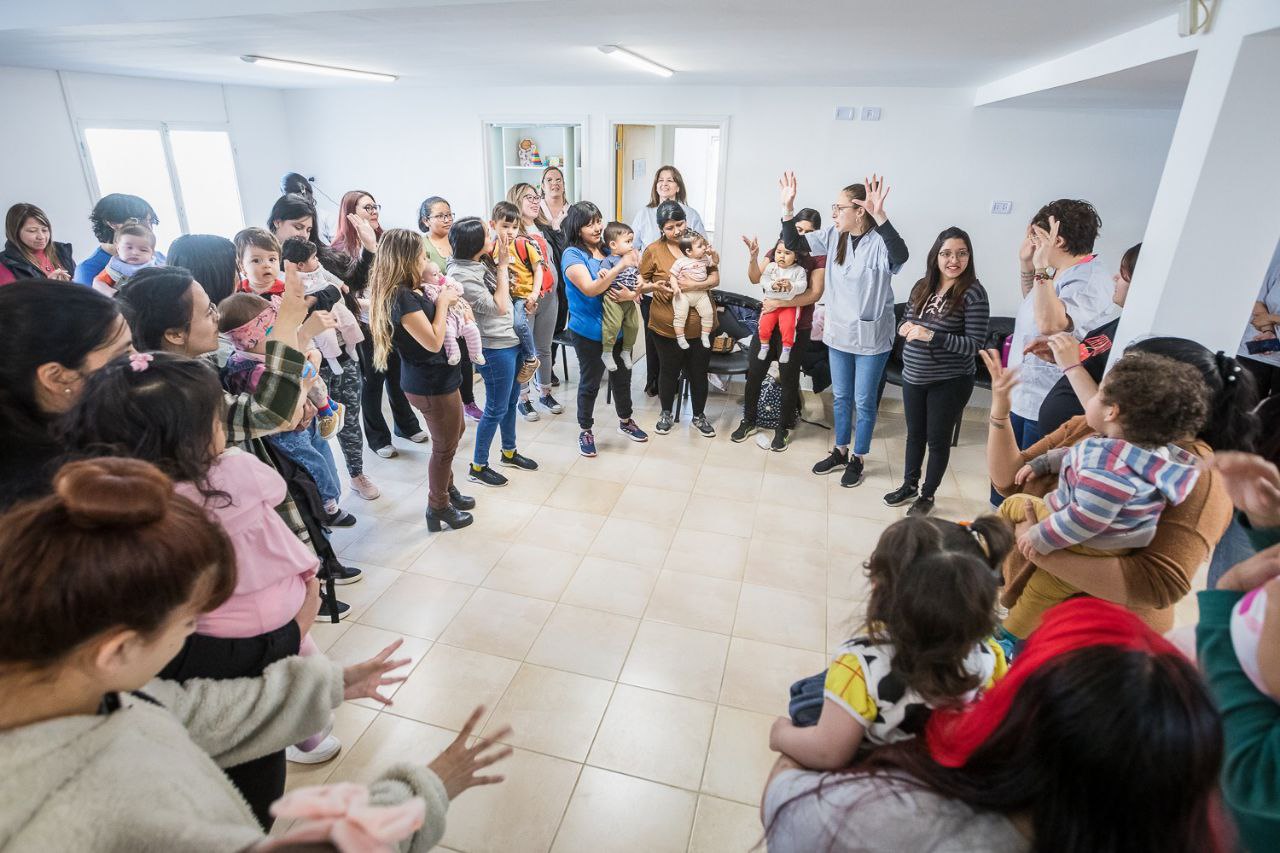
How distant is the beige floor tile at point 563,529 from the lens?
3473mm

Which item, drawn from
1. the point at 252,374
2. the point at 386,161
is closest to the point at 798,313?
the point at 252,374

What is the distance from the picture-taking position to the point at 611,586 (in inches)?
124

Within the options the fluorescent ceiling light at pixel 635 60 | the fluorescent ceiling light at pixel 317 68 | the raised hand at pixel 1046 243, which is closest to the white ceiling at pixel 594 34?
→ the fluorescent ceiling light at pixel 635 60

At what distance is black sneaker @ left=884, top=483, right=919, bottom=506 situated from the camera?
394cm

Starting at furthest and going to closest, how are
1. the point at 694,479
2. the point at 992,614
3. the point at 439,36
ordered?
the point at 694,479 < the point at 439,36 < the point at 992,614

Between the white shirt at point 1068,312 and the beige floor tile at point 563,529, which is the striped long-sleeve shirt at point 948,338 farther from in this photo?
the beige floor tile at point 563,529

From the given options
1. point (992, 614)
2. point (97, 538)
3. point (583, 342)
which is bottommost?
point (583, 342)

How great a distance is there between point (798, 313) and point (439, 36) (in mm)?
2669

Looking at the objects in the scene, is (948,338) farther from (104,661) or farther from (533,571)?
(104,661)

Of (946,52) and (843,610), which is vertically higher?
(946,52)

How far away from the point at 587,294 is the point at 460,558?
5.90ft

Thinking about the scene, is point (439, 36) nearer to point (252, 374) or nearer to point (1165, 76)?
point (252, 374)

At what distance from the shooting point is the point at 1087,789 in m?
0.70

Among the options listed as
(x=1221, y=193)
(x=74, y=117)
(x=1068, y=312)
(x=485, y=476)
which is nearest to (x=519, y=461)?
(x=485, y=476)
